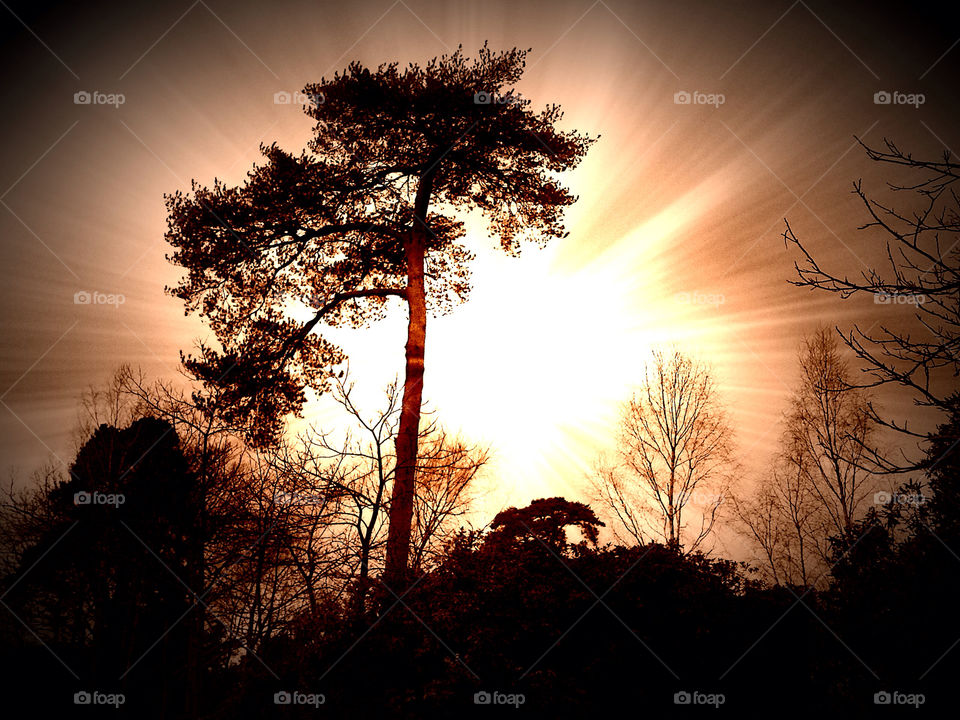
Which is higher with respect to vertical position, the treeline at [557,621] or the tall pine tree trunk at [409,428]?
the tall pine tree trunk at [409,428]

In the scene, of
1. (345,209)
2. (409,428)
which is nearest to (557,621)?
(409,428)

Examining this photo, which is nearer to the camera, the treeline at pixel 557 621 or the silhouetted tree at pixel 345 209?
the treeline at pixel 557 621

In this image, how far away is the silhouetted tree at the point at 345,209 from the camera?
9430 mm

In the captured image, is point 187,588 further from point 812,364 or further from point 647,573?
point 812,364

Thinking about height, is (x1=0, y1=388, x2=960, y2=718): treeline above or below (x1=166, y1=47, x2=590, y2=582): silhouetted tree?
below

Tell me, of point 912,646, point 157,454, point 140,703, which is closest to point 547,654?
point 912,646

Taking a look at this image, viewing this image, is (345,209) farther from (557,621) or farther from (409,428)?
(557,621)

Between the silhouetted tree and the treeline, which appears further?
the silhouetted tree

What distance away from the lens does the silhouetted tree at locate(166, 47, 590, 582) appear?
30.9 ft

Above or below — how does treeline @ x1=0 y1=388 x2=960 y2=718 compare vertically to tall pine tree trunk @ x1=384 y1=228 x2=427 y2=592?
below

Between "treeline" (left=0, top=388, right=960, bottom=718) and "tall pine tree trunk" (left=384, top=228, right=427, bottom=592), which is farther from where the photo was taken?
"tall pine tree trunk" (left=384, top=228, right=427, bottom=592)

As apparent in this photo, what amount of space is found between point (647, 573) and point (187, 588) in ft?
30.5

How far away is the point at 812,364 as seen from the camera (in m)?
17.0

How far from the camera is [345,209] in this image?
10242mm
